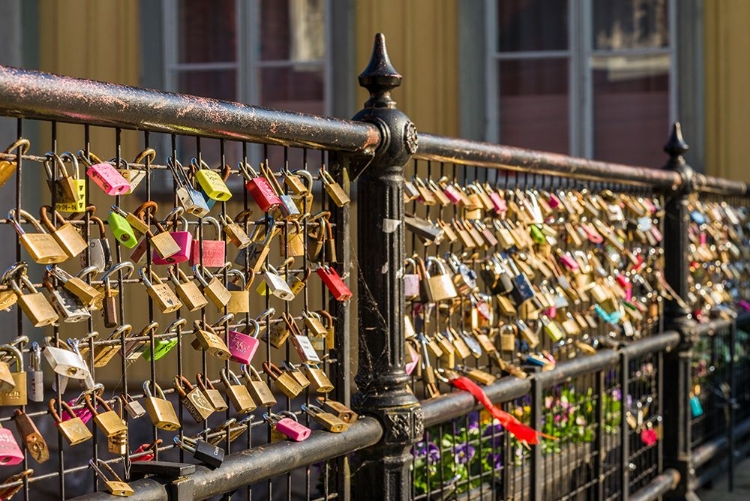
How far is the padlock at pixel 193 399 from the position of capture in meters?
2.04

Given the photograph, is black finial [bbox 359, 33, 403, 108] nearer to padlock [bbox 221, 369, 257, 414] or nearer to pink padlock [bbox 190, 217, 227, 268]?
pink padlock [bbox 190, 217, 227, 268]

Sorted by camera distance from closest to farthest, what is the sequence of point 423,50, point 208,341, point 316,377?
1. point 208,341
2. point 316,377
3. point 423,50

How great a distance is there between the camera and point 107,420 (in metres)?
1.84

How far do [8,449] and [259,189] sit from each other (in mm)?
748

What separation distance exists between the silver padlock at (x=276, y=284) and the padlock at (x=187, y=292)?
21 cm

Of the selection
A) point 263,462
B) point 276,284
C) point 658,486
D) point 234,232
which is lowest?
point 658,486

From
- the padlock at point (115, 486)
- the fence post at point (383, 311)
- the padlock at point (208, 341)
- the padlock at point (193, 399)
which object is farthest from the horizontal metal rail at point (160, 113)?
the padlock at point (115, 486)

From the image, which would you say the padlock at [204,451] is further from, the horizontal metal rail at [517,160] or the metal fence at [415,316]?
the horizontal metal rail at [517,160]

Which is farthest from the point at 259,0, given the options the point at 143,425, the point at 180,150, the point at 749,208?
the point at 749,208

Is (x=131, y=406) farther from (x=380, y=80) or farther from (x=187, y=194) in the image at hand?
(x=380, y=80)

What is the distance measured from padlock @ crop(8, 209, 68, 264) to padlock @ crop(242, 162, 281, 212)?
49 cm

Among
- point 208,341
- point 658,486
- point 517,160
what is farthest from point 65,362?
point 658,486

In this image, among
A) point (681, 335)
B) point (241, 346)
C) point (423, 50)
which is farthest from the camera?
point (423, 50)

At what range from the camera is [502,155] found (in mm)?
3191
